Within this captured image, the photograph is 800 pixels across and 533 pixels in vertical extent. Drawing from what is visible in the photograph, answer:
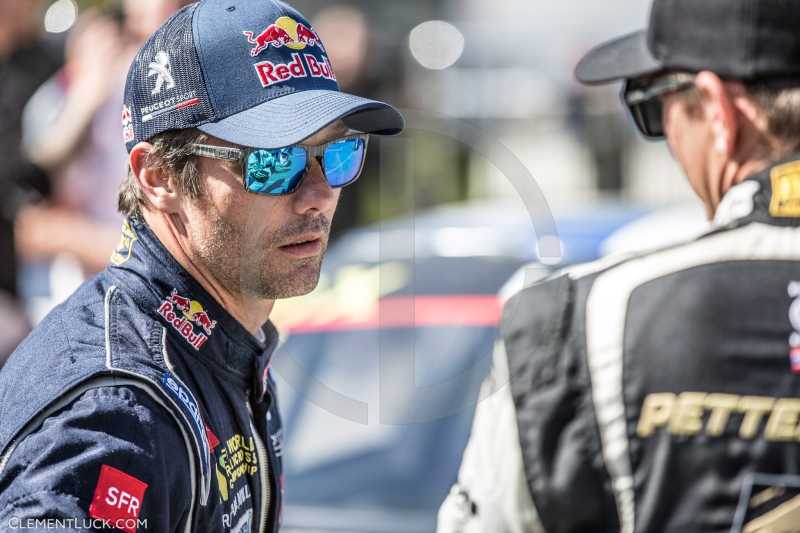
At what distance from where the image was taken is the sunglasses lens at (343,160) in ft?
7.43

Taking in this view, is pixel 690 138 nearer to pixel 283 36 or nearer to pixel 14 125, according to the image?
pixel 283 36

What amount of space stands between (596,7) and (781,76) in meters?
13.9

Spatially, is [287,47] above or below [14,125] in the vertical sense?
above

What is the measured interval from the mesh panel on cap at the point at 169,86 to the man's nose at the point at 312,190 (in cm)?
24

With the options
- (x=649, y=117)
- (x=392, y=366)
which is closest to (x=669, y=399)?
(x=649, y=117)

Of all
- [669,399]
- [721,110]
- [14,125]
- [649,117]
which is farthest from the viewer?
[14,125]

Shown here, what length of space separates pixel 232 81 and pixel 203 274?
352 millimetres

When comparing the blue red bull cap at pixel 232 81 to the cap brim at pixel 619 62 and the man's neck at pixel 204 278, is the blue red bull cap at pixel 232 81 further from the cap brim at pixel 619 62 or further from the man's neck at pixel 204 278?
the cap brim at pixel 619 62

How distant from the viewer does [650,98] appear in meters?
2.33

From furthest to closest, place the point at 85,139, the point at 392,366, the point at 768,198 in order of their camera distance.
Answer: the point at 85,139, the point at 392,366, the point at 768,198

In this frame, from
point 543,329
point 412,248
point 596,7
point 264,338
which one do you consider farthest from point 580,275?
point 596,7

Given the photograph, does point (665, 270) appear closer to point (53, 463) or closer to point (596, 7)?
point (53, 463)

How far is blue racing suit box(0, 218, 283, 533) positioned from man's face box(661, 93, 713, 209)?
0.86m

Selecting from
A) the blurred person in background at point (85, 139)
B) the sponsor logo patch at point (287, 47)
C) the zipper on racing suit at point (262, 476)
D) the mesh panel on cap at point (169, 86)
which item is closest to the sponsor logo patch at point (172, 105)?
the mesh panel on cap at point (169, 86)
